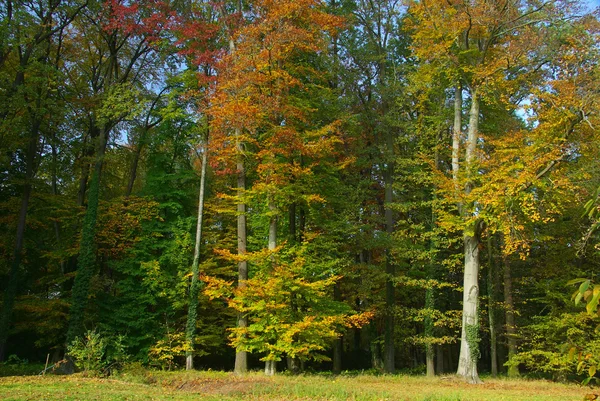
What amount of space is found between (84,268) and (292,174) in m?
8.85

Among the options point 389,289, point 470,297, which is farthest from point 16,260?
point 470,297

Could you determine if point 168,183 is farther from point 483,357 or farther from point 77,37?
point 483,357

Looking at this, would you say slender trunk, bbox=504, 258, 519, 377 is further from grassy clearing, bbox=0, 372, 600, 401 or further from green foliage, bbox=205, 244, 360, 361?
green foliage, bbox=205, 244, 360, 361

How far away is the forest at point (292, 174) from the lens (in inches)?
601

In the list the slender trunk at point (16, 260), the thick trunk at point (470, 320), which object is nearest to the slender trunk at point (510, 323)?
the thick trunk at point (470, 320)

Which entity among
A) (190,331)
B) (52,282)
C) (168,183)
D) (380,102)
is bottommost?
(190,331)

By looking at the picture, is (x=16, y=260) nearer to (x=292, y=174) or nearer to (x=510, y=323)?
(x=292, y=174)

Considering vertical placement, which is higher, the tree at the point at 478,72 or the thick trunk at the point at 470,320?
the tree at the point at 478,72

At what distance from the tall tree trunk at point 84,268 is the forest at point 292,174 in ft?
0.25

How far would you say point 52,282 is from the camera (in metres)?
20.8

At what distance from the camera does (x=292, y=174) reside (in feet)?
54.9

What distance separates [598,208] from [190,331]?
735 inches

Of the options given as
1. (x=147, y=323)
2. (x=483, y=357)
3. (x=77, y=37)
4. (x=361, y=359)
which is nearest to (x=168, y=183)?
(x=147, y=323)

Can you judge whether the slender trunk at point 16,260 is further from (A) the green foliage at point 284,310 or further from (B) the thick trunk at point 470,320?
(B) the thick trunk at point 470,320
